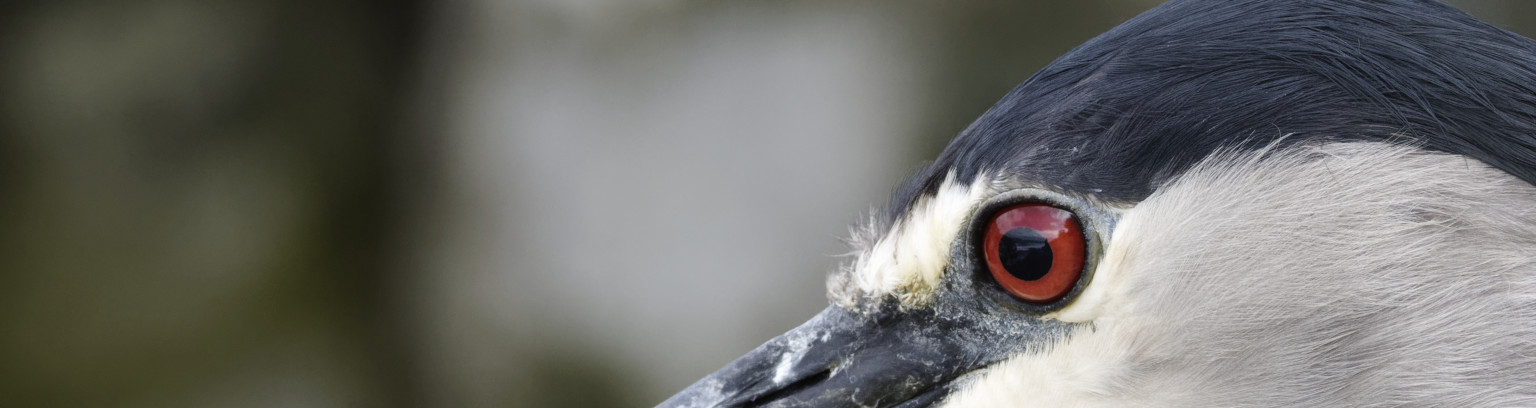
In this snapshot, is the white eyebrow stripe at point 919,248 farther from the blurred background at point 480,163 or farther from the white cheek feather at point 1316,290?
the blurred background at point 480,163

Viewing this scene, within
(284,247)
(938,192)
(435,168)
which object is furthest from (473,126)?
(938,192)

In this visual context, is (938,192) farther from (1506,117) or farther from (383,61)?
(383,61)

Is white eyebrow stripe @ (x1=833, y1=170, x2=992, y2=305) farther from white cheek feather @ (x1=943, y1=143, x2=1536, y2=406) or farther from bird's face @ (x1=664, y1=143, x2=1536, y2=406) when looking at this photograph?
white cheek feather @ (x1=943, y1=143, x2=1536, y2=406)

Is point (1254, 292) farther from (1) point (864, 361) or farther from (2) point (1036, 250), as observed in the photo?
(1) point (864, 361)

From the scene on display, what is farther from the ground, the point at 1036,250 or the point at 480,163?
the point at 480,163

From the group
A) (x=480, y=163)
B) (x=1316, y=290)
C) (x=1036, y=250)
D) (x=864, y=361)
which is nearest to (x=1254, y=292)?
(x=1316, y=290)

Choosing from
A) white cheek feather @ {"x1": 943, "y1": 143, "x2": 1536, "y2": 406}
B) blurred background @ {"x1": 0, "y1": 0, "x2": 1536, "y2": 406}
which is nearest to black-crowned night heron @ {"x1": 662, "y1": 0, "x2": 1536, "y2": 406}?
white cheek feather @ {"x1": 943, "y1": 143, "x2": 1536, "y2": 406}

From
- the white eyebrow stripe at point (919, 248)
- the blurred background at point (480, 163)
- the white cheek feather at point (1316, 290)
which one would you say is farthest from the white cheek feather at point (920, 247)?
the blurred background at point (480, 163)

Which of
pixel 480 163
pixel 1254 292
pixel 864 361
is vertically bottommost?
pixel 864 361
